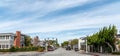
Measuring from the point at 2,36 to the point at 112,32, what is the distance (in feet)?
181

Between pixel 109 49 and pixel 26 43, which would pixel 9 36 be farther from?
pixel 109 49

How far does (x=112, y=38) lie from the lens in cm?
7244

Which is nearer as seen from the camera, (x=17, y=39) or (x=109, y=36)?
(x=109, y=36)

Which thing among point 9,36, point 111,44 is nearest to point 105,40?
point 111,44

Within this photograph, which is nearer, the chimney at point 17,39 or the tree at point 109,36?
the tree at point 109,36

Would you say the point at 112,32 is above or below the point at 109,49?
above

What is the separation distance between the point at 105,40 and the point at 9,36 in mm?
49264

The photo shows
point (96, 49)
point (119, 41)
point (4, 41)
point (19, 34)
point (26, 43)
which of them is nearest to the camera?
point (119, 41)

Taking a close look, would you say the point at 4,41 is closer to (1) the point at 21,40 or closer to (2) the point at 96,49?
(1) the point at 21,40

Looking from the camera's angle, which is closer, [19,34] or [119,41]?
[119,41]

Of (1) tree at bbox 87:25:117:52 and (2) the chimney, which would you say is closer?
(1) tree at bbox 87:25:117:52

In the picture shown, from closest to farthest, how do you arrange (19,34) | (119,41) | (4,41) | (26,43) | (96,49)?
1. (119,41)
2. (96,49)
3. (4,41)
4. (19,34)
5. (26,43)

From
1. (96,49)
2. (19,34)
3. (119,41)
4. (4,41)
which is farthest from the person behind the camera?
(19,34)

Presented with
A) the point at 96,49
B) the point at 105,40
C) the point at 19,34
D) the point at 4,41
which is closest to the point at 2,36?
the point at 4,41
